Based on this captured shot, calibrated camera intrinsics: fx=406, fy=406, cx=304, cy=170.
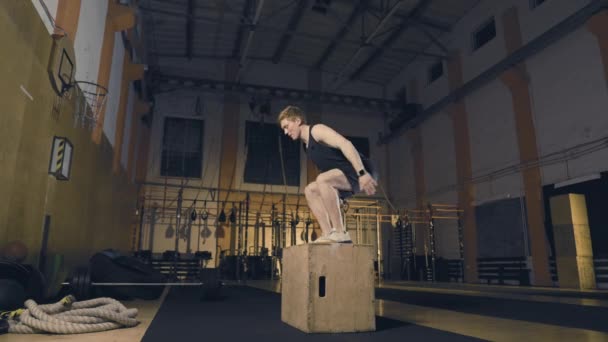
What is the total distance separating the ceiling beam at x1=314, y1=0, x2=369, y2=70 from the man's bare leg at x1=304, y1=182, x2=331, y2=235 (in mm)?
7839

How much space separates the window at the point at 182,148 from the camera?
1102cm

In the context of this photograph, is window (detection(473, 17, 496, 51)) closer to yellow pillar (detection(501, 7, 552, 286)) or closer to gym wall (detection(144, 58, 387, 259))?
yellow pillar (detection(501, 7, 552, 286))

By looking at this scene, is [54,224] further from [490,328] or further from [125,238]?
[125,238]

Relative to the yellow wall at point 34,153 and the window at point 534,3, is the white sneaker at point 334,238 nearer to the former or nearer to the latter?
the yellow wall at point 34,153

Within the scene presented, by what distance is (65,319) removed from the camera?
203cm

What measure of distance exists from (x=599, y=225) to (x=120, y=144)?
7.97m

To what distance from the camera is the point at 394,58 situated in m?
11.6

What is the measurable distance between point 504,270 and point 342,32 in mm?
6692

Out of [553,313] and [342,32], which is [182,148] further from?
[553,313]

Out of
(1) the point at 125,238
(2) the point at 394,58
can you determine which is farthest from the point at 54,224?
(2) the point at 394,58

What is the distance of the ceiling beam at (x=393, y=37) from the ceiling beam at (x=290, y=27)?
7.27ft

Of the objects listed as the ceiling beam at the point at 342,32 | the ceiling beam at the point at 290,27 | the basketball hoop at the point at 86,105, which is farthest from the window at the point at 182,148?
the basketball hoop at the point at 86,105

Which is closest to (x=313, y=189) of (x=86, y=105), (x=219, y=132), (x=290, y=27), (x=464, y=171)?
(x=86, y=105)

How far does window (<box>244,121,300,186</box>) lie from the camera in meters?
11.5
